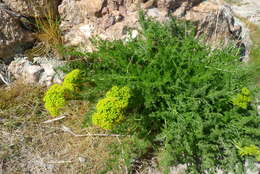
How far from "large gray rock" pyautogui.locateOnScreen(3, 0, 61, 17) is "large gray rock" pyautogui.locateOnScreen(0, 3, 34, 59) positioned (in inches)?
4.0

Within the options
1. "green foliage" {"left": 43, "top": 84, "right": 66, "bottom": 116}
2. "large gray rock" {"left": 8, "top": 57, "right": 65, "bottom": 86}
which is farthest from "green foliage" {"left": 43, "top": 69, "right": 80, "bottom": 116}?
"large gray rock" {"left": 8, "top": 57, "right": 65, "bottom": 86}

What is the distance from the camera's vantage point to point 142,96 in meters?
2.38

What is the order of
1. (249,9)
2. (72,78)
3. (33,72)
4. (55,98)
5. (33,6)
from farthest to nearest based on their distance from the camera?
(249,9) < (33,6) < (33,72) < (72,78) < (55,98)

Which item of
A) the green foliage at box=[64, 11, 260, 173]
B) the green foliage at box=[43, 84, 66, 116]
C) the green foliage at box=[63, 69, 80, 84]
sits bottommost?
the green foliage at box=[64, 11, 260, 173]

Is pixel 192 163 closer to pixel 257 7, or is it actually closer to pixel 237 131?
pixel 237 131

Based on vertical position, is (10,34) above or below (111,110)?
above

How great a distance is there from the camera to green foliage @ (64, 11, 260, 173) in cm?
230

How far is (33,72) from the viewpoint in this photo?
3094 millimetres

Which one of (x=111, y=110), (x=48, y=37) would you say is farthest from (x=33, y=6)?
(x=111, y=110)

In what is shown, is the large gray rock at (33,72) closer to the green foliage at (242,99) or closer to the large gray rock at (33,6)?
the large gray rock at (33,6)

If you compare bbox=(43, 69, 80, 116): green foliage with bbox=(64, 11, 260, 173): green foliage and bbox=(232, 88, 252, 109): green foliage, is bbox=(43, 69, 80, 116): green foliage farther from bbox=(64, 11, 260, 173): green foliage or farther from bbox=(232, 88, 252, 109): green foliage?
bbox=(232, 88, 252, 109): green foliage

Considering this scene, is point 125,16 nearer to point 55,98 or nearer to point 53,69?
point 53,69

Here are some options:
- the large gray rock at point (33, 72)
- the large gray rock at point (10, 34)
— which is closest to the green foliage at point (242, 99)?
the large gray rock at point (33, 72)

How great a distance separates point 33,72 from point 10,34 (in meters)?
0.64
